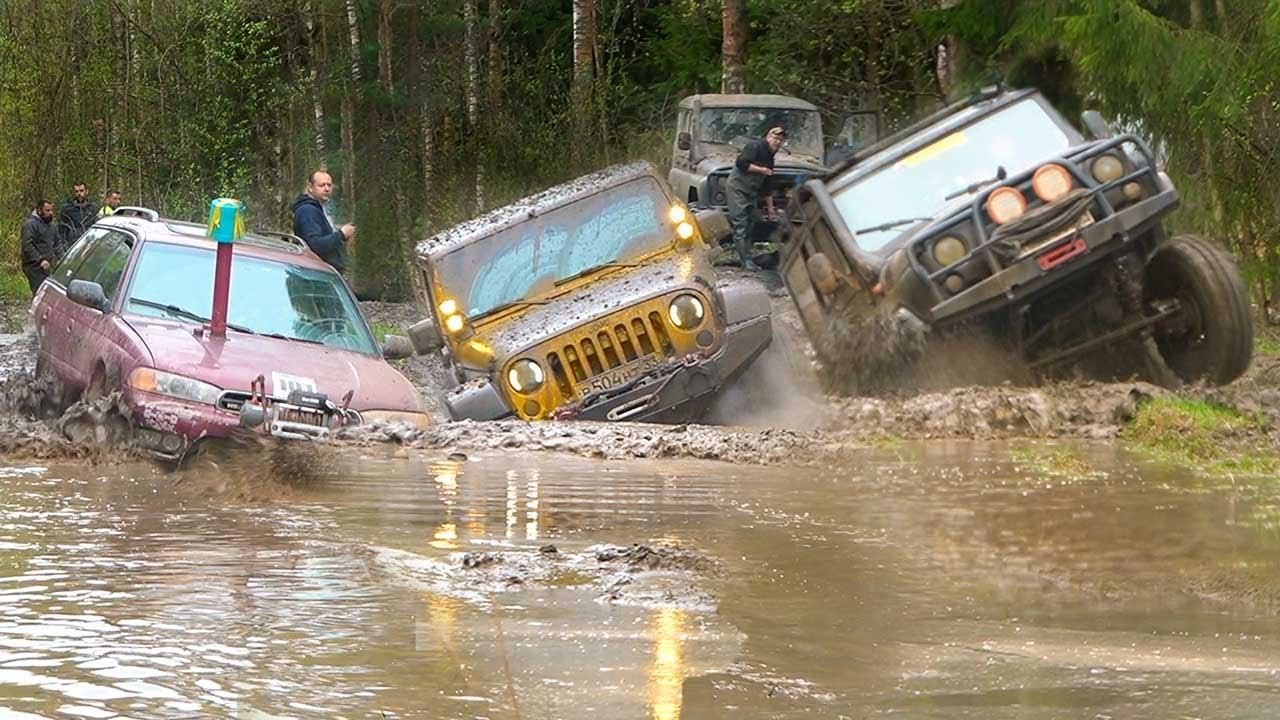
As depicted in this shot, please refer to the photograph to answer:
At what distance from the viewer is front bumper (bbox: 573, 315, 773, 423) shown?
428 inches

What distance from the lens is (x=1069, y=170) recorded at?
1119 cm

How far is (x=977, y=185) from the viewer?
11766mm

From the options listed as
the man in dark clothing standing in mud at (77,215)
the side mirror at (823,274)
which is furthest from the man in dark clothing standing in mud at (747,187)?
the man in dark clothing standing in mud at (77,215)

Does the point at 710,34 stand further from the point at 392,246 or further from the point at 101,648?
the point at 101,648

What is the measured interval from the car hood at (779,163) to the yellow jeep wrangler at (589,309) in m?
7.12

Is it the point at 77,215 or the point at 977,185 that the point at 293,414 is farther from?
the point at 77,215

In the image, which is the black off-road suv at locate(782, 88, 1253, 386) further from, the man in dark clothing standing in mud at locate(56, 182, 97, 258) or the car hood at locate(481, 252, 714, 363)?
the man in dark clothing standing in mud at locate(56, 182, 97, 258)

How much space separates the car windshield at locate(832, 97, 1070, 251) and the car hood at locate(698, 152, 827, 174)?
21.9ft

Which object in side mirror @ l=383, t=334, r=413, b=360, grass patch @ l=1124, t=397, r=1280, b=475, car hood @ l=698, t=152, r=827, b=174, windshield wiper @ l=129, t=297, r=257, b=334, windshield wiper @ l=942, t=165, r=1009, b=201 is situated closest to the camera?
grass patch @ l=1124, t=397, r=1280, b=475

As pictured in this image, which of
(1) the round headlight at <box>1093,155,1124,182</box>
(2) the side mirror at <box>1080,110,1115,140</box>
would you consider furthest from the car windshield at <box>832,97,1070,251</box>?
(1) the round headlight at <box>1093,155,1124,182</box>

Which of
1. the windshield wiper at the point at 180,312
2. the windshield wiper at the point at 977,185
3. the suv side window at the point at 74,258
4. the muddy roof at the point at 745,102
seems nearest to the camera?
the windshield wiper at the point at 180,312

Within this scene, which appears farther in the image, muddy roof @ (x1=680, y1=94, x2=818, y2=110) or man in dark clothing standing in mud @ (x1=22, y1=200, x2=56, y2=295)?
muddy roof @ (x1=680, y1=94, x2=818, y2=110)

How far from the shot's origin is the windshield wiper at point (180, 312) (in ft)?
32.8

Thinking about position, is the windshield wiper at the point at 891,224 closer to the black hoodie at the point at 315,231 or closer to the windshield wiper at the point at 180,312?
the black hoodie at the point at 315,231
